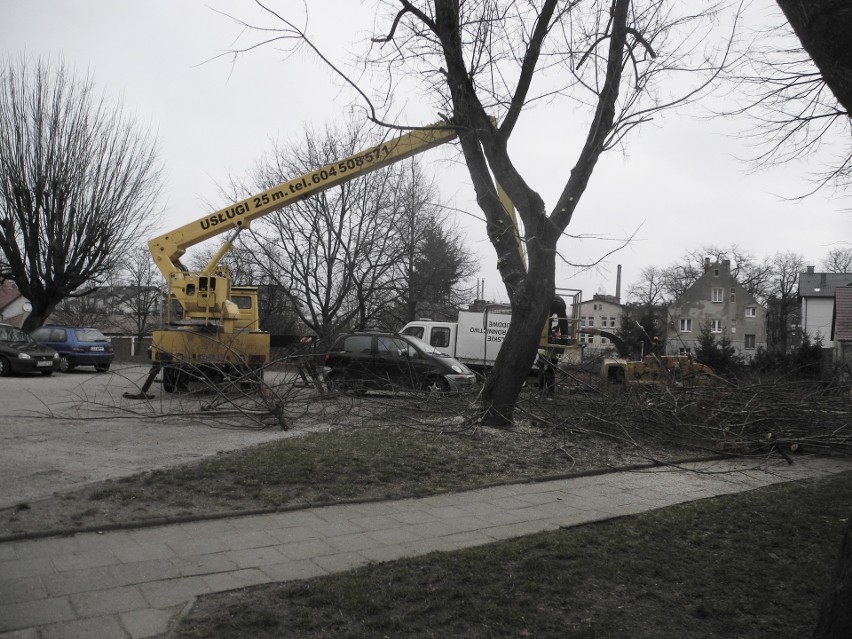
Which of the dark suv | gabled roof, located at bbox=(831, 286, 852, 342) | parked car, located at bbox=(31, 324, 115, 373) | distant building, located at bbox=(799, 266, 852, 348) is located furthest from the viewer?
distant building, located at bbox=(799, 266, 852, 348)

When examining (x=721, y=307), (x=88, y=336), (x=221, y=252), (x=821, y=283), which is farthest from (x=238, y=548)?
(x=721, y=307)

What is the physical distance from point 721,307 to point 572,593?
→ 69.1 metres

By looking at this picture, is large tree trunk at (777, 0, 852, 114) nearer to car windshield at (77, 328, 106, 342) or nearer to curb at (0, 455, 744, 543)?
curb at (0, 455, 744, 543)

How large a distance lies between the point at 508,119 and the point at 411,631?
364 inches

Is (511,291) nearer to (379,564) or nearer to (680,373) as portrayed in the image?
(680,373)

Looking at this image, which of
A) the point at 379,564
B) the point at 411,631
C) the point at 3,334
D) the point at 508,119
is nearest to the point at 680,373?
→ the point at 508,119

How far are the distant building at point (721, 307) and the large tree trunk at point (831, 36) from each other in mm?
65860

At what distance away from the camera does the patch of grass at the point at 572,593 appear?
12.6 ft

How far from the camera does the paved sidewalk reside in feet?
13.1

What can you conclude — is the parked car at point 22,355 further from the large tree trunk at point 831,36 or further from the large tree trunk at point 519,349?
the large tree trunk at point 831,36

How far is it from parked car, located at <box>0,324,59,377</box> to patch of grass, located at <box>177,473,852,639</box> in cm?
2011

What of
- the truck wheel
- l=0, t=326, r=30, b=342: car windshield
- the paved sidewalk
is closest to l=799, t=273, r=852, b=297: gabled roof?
l=0, t=326, r=30, b=342: car windshield

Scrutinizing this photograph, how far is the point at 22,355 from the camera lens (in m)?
21.4

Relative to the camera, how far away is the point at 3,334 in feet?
71.7
